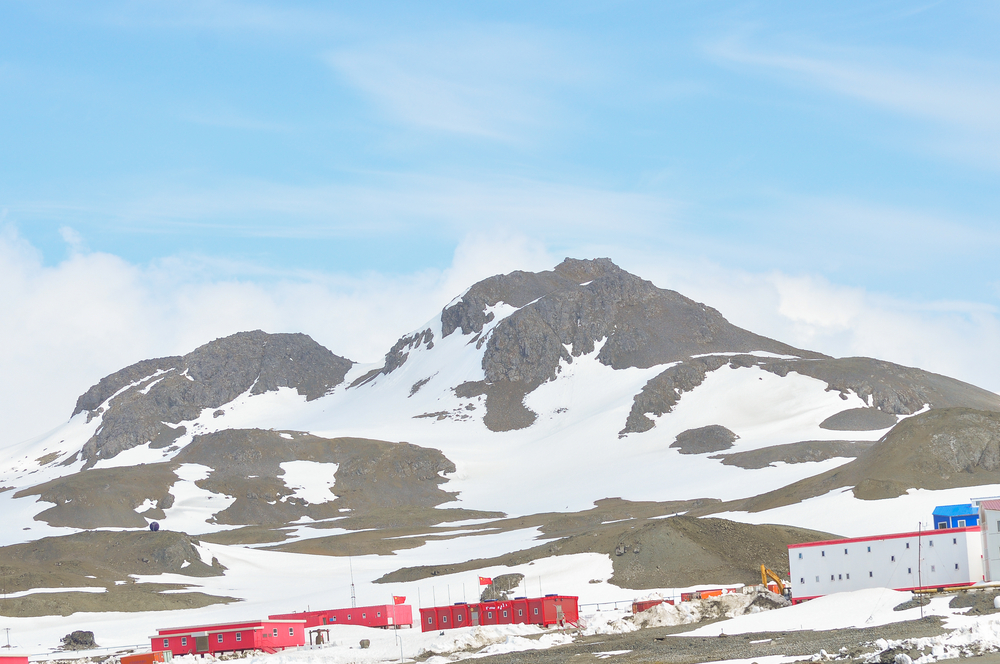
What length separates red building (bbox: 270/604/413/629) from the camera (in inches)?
3295

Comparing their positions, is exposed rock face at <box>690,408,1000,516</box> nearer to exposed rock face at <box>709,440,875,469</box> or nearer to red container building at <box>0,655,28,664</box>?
exposed rock face at <box>709,440,875,469</box>

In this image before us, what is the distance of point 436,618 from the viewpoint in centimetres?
8069

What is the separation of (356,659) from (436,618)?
35.2ft

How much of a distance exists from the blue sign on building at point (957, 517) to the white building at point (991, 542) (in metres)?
3.27

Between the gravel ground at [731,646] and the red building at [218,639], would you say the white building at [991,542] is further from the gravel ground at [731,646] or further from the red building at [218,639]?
the red building at [218,639]

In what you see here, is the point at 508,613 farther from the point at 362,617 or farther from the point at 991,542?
the point at 991,542

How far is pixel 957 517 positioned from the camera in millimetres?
72125

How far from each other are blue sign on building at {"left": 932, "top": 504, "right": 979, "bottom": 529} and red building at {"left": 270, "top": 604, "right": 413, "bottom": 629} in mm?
38067

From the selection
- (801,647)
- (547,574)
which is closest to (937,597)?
(801,647)

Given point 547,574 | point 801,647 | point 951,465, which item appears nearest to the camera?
point 801,647

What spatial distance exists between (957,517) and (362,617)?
41167 mm

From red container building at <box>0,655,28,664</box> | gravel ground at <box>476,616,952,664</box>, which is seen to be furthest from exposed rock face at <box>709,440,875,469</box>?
red container building at <box>0,655,28,664</box>

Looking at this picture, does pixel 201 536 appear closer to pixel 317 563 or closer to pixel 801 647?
pixel 317 563

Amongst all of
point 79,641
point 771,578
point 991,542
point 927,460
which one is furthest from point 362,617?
point 927,460
